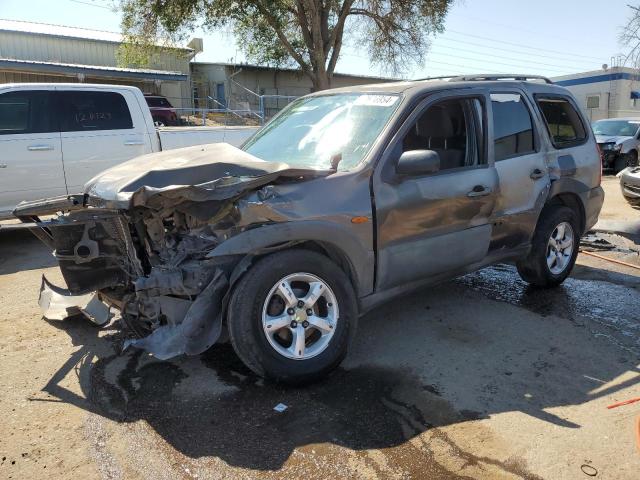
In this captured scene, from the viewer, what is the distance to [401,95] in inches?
163

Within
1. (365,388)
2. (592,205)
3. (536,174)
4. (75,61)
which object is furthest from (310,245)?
(75,61)

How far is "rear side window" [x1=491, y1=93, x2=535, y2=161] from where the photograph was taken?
4.66m

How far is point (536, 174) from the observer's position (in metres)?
4.91

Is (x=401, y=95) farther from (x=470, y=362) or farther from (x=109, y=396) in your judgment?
(x=109, y=396)

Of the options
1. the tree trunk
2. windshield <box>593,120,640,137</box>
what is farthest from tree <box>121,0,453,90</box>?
windshield <box>593,120,640,137</box>

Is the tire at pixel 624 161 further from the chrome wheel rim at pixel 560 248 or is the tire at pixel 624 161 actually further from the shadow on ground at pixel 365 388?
the shadow on ground at pixel 365 388

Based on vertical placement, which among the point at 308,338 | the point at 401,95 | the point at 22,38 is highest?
the point at 22,38

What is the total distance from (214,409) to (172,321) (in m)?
0.60

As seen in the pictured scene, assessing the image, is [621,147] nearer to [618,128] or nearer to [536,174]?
[618,128]

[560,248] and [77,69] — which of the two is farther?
[77,69]

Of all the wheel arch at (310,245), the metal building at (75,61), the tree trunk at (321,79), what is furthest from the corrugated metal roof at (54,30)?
the wheel arch at (310,245)

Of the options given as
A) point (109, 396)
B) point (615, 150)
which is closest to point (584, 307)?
point (109, 396)

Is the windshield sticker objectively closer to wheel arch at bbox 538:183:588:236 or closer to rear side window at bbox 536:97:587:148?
rear side window at bbox 536:97:587:148

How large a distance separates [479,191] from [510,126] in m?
0.82
